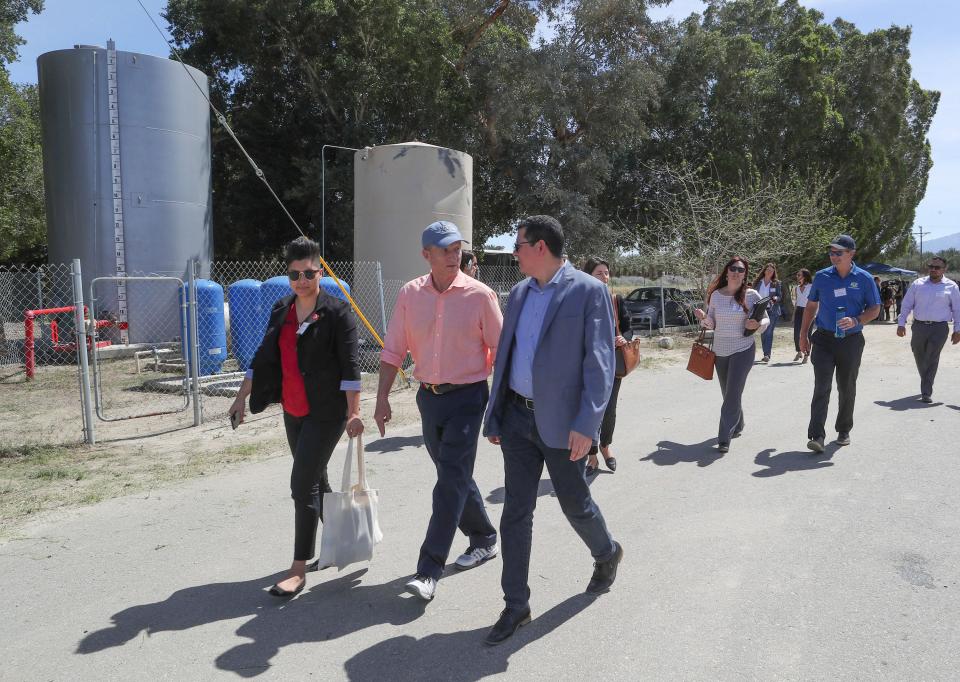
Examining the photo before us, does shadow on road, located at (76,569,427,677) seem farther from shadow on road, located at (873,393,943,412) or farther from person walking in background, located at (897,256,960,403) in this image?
person walking in background, located at (897,256,960,403)

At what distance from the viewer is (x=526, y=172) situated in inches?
829

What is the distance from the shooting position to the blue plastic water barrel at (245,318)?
1129cm

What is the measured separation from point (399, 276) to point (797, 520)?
32.5ft

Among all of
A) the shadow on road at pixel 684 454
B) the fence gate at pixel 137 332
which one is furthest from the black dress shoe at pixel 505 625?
the fence gate at pixel 137 332

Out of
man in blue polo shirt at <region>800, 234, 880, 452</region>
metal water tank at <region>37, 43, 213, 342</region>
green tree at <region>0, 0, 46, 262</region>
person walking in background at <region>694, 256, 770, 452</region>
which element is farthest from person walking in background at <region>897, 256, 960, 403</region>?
green tree at <region>0, 0, 46, 262</region>

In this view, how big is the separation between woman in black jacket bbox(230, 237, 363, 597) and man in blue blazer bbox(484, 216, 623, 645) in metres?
0.79

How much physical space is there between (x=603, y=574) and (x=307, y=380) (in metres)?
1.77

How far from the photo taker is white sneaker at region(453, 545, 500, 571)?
3.96m

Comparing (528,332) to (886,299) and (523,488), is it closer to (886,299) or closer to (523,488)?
(523,488)

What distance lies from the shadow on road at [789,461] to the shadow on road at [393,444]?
3.03 metres

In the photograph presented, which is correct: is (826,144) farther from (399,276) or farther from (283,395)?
(283,395)

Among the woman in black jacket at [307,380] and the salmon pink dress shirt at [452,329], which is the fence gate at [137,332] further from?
the salmon pink dress shirt at [452,329]

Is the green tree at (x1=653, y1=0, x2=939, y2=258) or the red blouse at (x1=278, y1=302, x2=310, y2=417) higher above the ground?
the green tree at (x1=653, y1=0, x2=939, y2=258)

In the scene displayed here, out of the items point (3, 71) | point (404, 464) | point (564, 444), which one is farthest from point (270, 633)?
point (3, 71)
